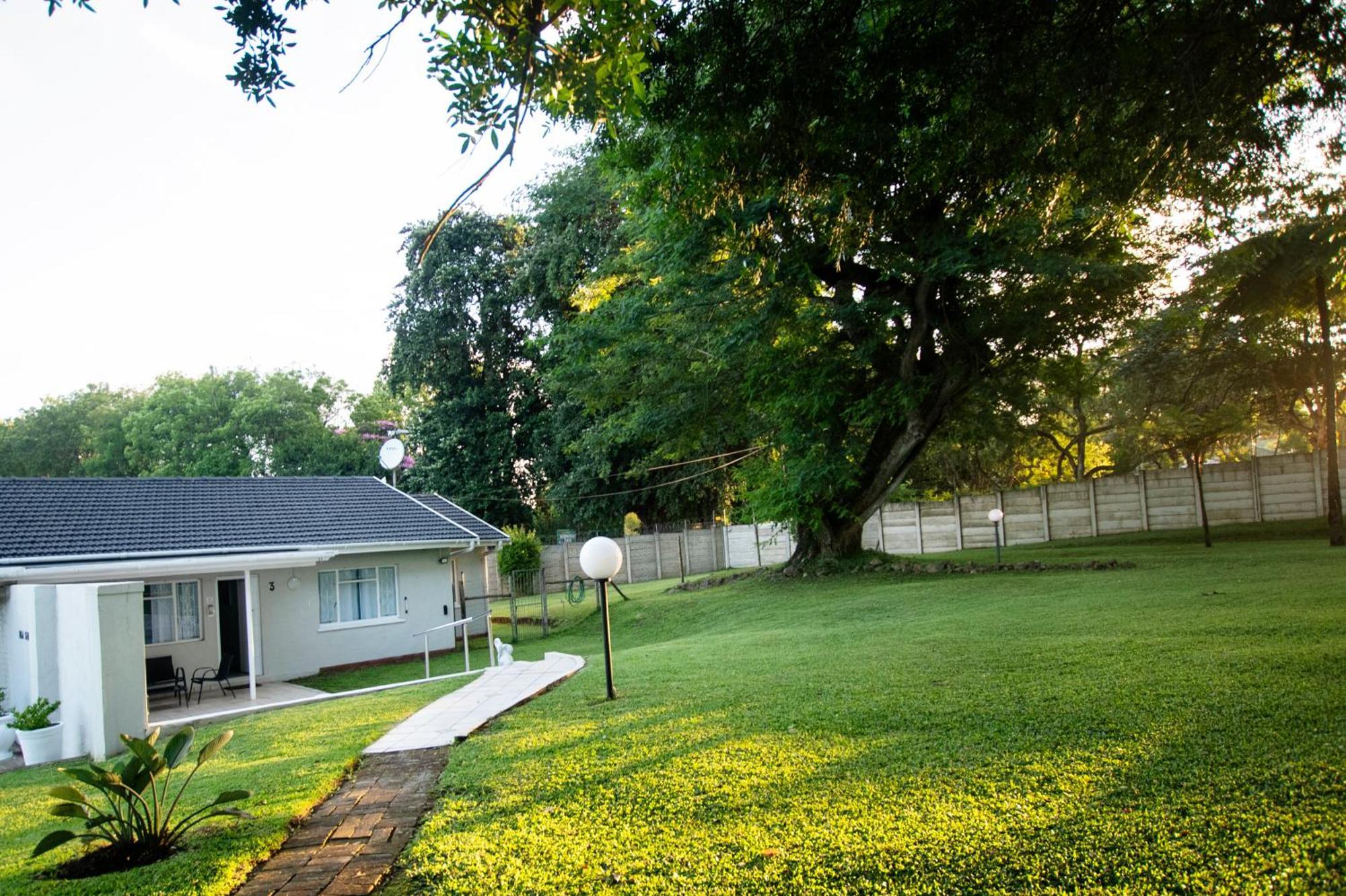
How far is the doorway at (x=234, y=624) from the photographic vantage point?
15.4 meters

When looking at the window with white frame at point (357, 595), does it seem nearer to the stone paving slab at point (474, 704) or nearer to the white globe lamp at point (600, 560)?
the stone paving slab at point (474, 704)

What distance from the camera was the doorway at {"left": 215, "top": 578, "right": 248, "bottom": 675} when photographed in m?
15.4

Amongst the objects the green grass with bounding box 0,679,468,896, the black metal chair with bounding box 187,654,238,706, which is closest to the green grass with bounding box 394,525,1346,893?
the green grass with bounding box 0,679,468,896

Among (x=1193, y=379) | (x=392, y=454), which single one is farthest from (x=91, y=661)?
(x=1193, y=379)

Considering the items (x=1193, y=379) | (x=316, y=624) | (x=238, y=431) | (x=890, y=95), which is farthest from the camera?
(x=238, y=431)

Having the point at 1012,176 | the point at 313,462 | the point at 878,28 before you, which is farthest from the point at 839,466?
the point at 313,462

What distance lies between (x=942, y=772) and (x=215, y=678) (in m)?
13.8

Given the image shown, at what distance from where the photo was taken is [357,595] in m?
16.8

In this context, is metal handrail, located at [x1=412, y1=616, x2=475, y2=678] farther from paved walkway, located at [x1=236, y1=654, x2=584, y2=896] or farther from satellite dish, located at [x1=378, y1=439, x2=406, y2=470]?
satellite dish, located at [x1=378, y1=439, x2=406, y2=470]

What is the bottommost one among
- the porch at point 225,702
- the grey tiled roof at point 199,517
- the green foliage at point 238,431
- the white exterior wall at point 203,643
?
the porch at point 225,702

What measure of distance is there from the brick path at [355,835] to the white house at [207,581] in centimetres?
524

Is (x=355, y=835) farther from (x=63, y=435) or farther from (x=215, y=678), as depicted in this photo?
(x=63, y=435)

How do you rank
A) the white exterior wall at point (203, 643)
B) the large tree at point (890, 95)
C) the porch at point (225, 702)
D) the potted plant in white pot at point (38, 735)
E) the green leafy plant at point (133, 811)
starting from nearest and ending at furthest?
the green leafy plant at point (133, 811) < the large tree at point (890, 95) < the potted plant in white pot at point (38, 735) < the porch at point (225, 702) < the white exterior wall at point (203, 643)

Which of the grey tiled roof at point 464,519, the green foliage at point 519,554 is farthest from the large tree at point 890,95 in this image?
the green foliage at point 519,554
